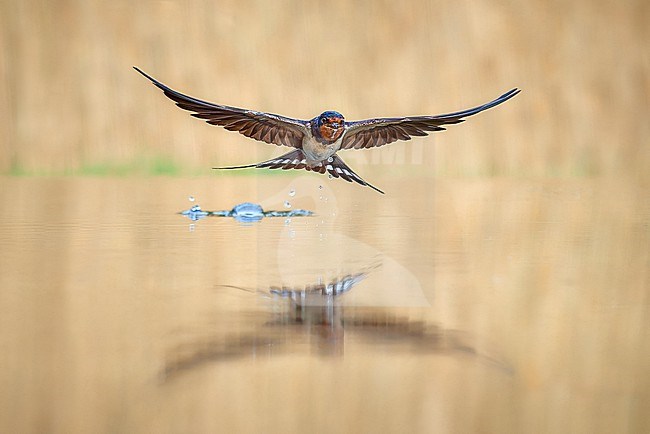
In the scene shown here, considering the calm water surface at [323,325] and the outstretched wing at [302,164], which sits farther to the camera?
the outstretched wing at [302,164]

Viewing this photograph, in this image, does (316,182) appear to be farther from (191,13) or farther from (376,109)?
(191,13)

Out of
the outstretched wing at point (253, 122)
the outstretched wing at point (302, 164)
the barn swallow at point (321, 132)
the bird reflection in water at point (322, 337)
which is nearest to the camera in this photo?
the bird reflection in water at point (322, 337)

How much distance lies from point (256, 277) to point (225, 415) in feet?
2.02

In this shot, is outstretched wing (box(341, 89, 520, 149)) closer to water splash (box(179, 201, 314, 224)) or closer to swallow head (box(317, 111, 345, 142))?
swallow head (box(317, 111, 345, 142))

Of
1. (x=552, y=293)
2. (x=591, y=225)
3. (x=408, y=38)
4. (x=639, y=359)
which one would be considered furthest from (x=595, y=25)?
(x=639, y=359)

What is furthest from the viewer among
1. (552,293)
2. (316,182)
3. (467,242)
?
(316,182)

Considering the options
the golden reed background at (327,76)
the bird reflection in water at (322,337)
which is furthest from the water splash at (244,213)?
the golden reed background at (327,76)

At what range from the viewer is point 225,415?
0.67 meters

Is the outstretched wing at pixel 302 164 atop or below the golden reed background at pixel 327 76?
below

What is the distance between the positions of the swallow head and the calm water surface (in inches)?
7.6

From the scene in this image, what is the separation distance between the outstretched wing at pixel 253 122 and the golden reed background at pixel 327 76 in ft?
5.42

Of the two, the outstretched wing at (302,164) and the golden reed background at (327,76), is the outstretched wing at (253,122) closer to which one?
the outstretched wing at (302,164)

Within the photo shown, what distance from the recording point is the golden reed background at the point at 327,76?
11.5ft

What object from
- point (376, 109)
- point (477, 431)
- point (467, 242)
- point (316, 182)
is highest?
point (376, 109)
